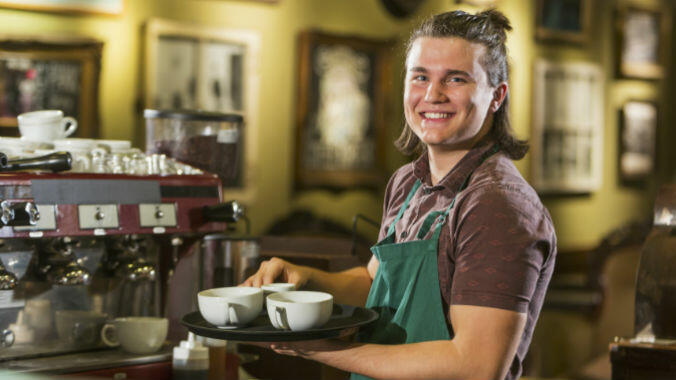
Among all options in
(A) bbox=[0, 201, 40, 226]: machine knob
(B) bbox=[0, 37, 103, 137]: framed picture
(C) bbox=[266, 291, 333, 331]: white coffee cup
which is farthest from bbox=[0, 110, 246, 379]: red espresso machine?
(B) bbox=[0, 37, 103, 137]: framed picture

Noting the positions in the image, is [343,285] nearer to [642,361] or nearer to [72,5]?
[642,361]

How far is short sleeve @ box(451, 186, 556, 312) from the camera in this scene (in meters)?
1.51

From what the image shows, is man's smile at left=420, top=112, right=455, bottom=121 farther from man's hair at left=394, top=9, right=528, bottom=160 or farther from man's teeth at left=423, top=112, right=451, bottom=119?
man's hair at left=394, top=9, right=528, bottom=160

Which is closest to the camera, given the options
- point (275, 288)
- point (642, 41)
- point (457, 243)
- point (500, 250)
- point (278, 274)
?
point (500, 250)

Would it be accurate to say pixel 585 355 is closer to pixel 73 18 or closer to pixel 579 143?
pixel 579 143

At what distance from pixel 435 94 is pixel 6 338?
3.54ft

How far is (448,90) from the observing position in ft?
5.50

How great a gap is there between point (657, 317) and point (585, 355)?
380 cm

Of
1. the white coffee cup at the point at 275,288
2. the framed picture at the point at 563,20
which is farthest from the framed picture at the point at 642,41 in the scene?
Result: the white coffee cup at the point at 275,288

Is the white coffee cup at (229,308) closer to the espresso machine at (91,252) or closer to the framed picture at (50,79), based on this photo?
the espresso machine at (91,252)

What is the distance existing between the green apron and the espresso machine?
43cm

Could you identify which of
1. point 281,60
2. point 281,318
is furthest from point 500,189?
point 281,60

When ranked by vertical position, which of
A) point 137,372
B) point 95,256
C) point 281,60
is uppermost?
point 281,60

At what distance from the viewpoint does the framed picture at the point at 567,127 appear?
545cm
